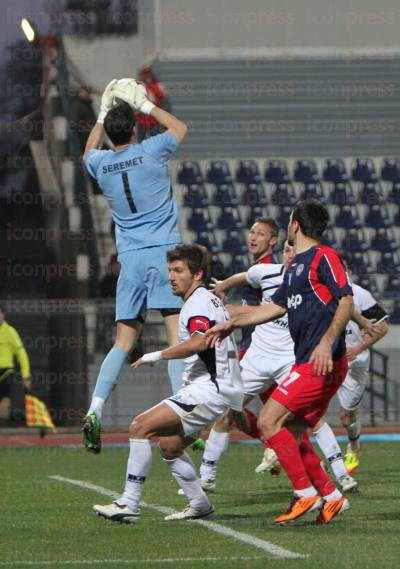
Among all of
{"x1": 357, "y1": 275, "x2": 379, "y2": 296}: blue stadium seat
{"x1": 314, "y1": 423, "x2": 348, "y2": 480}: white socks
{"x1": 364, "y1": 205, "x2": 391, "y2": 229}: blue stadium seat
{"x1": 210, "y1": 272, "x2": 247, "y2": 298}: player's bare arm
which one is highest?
{"x1": 210, "y1": 272, "x2": 247, "y2": 298}: player's bare arm

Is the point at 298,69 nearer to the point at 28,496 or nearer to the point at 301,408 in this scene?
the point at 28,496

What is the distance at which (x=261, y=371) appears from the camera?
10.8m

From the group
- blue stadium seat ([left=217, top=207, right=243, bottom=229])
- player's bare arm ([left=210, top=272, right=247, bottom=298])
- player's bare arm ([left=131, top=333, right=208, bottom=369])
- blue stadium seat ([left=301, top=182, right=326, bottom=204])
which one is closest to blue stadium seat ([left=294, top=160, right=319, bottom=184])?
blue stadium seat ([left=301, top=182, right=326, bottom=204])

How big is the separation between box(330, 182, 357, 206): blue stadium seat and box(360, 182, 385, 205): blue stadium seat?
0.19 meters

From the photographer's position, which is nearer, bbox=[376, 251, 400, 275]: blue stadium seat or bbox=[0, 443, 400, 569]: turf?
bbox=[0, 443, 400, 569]: turf

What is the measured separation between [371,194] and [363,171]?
0.66m

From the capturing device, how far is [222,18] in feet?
96.3

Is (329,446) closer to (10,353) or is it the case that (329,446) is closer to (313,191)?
(10,353)

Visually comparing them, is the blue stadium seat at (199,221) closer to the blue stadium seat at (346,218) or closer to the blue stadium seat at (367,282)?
the blue stadium seat at (346,218)

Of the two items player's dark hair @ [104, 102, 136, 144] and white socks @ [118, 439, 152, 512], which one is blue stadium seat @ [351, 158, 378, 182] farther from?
white socks @ [118, 439, 152, 512]

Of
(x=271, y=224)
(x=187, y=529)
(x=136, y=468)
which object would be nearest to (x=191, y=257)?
(x=136, y=468)

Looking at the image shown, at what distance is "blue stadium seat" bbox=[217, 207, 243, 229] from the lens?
83.8 ft

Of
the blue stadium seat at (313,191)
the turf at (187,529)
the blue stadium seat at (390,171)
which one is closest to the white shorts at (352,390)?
the turf at (187,529)

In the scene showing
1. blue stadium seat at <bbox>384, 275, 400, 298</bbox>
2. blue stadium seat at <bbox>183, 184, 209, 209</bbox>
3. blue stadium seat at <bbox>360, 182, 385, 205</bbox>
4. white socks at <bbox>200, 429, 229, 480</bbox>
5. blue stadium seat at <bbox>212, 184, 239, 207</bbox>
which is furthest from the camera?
blue stadium seat at <bbox>360, 182, 385, 205</bbox>
